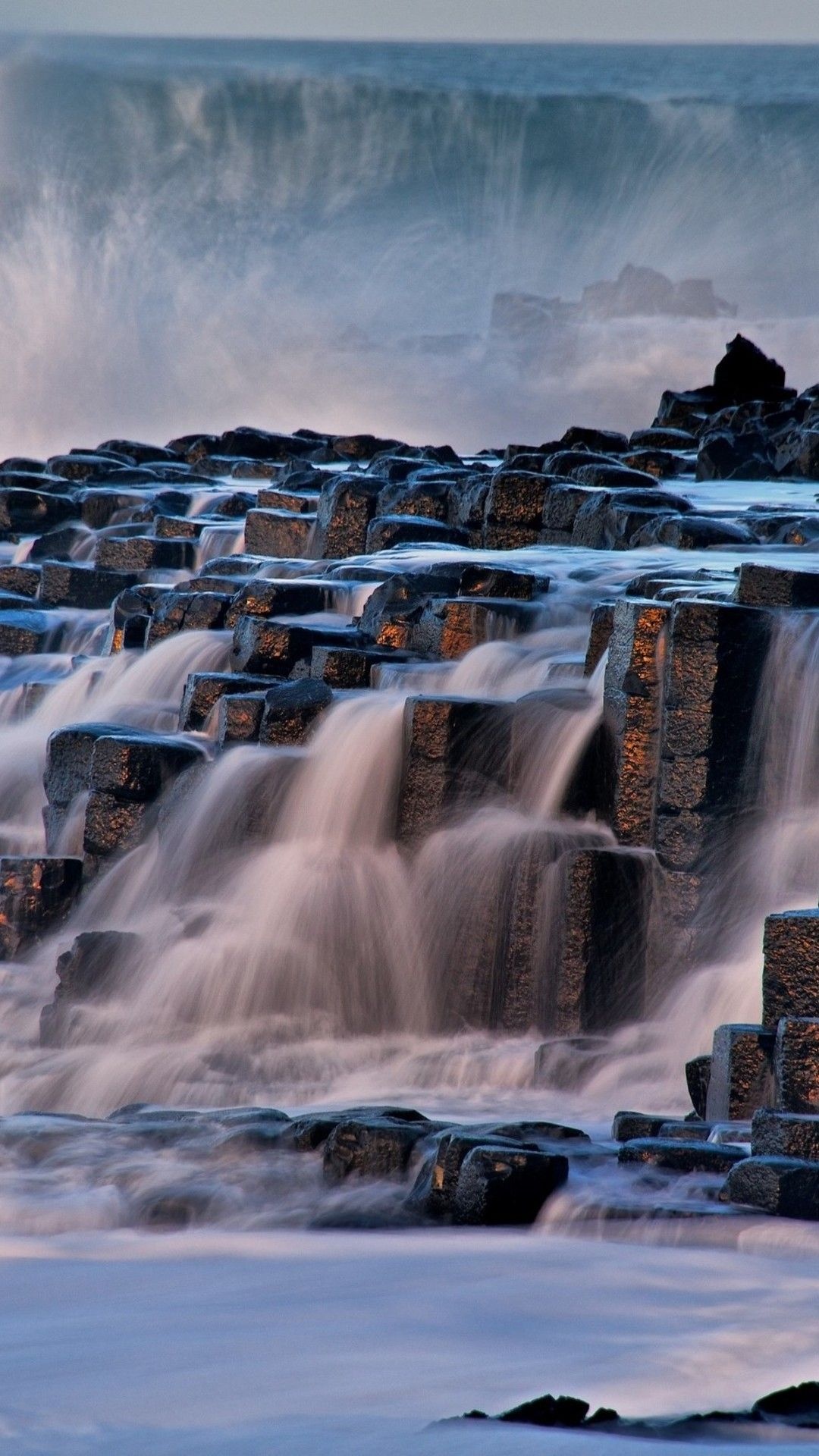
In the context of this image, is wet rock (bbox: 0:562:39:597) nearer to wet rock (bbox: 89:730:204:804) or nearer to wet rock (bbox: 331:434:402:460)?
wet rock (bbox: 89:730:204:804)

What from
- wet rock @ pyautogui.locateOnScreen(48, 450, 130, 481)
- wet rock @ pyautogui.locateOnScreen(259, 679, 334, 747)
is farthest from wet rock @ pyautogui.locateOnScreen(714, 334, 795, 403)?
wet rock @ pyautogui.locateOnScreen(259, 679, 334, 747)

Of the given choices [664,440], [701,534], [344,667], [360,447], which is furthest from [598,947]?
[360,447]

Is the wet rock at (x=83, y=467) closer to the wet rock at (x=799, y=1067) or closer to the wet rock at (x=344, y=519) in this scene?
the wet rock at (x=344, y=519)

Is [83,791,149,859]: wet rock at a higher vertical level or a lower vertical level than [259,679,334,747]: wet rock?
lower

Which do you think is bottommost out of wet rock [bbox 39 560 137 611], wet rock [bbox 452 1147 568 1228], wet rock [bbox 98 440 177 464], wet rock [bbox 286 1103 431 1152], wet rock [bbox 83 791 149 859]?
wet rock [bbox 452 1147 568 1228]

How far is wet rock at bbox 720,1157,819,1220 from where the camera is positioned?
5133 mm

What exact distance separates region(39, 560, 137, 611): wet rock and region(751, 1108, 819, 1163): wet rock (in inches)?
462

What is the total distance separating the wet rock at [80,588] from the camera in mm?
16453

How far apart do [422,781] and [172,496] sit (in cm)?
1237

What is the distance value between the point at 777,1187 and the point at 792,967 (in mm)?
1307

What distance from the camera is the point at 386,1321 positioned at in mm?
4402

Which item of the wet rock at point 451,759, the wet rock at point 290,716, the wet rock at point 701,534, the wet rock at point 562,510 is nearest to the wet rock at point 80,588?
the wet rock at point 562,510

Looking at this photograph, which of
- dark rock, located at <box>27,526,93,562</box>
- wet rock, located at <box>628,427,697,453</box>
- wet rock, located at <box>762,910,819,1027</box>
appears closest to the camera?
wet rock, located at <box>762,910,819,1027</box>

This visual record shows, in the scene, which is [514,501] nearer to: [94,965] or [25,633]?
[25,633]
